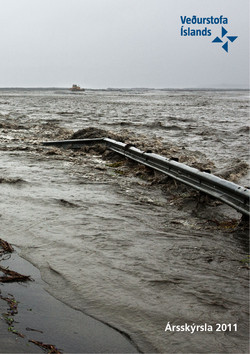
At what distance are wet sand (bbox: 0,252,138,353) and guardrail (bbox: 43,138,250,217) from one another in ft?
8.10

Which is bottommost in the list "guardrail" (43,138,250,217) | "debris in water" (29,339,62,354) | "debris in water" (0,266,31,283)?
"debris in water" (29,339,62,354)

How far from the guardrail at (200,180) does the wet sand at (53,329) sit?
247cm

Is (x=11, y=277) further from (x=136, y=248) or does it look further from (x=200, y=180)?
(x=200, y=180)

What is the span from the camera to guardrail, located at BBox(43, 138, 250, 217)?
4609 mm

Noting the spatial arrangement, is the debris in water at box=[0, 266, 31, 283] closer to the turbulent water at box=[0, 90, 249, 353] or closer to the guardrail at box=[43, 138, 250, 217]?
the turbulent water at box=[0, 90, 249, 353]

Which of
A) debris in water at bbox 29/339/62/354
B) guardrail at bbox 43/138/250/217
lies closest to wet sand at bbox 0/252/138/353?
debris in water at bbox 29/339/62/354

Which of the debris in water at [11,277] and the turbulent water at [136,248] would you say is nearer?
the turbulent water at [136,248]

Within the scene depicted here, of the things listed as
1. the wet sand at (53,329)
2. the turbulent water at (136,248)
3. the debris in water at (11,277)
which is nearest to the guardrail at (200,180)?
the turbulent water at (136,248)

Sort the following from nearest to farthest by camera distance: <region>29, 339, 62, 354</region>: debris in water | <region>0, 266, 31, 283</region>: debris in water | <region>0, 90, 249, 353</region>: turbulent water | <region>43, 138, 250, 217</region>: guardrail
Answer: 1. <region>29, 339, 62, 354</region>: debris in water
2. <region>0, 90, 249, 353</region>: turbulent water
3. <region>0, 266, 31, 283</region>: debris in water
4. <region>43, 138, 250, 217</region>: guardrail

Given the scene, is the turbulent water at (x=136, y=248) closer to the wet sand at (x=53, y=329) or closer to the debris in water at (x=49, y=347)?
the wet sand at (x=53, y=329)

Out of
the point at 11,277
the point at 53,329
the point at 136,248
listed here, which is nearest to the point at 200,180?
the point at 136,248

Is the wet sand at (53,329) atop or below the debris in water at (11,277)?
below

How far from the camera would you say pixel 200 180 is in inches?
220

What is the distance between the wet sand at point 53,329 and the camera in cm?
247
